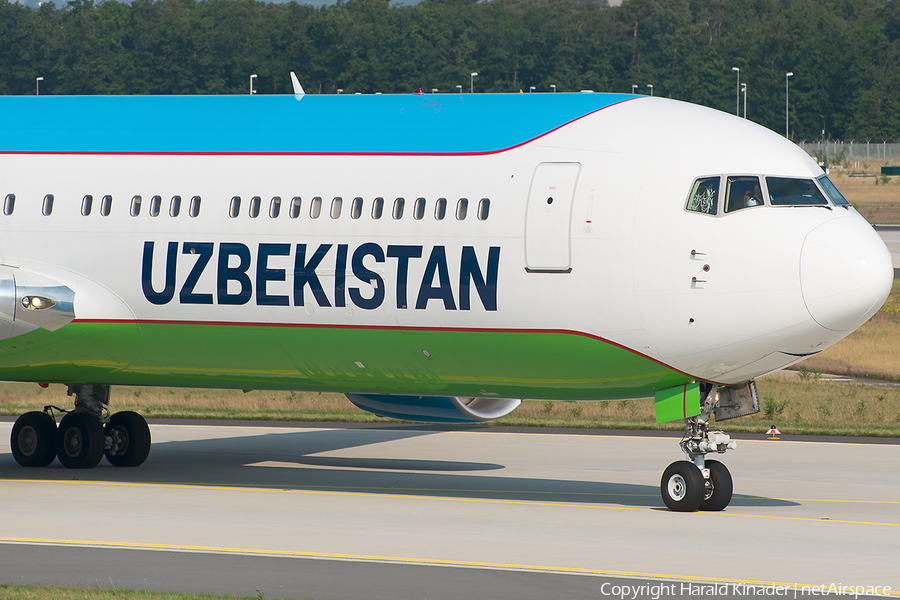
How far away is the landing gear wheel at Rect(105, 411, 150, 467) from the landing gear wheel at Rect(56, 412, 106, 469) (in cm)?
32

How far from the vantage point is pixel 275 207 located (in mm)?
20375

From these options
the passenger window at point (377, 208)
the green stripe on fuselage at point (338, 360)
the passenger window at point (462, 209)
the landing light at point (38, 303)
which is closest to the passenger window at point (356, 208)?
A: the passenger window at point (377, 208)

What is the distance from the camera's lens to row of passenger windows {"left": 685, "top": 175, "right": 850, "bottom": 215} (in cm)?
1828

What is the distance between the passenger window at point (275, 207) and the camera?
20328 mm

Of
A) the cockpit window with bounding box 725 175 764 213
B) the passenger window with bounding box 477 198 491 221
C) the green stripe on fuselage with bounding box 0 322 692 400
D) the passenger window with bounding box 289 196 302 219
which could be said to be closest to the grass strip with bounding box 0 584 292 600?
the green stripe on fuselage with bounding box 0 322 692 400

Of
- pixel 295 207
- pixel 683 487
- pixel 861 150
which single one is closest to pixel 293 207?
pixel 295 207

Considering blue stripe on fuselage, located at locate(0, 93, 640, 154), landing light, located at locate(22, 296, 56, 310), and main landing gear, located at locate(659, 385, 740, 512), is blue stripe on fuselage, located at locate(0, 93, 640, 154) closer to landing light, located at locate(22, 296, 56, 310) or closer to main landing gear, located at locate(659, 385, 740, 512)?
landing light, located at locate(22, 296, 56, 310)

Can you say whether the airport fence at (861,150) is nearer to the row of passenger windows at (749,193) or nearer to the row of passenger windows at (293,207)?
the row of passenger windows at (749,193)

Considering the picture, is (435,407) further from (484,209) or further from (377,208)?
(484,209)

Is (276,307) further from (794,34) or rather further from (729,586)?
(794,34)

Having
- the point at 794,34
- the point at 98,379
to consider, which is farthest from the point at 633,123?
the point at 794,34

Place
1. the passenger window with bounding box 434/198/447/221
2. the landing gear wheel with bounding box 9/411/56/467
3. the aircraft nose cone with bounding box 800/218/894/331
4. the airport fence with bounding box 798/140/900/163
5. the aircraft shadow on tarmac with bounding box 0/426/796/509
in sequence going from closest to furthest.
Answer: the aircraft nose cone with bounding box 800/218/894/331 → the passenger window with bounding box 434/198/447/221 → the aircraft shadow on tarmac with bounding box 0/426/796/509 → the landing gear wheel with bounding box 9/411/56/467 → the airport fence with bounding box 798/140/900/163

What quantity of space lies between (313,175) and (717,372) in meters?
6.55

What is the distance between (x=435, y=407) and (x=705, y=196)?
6.49m
